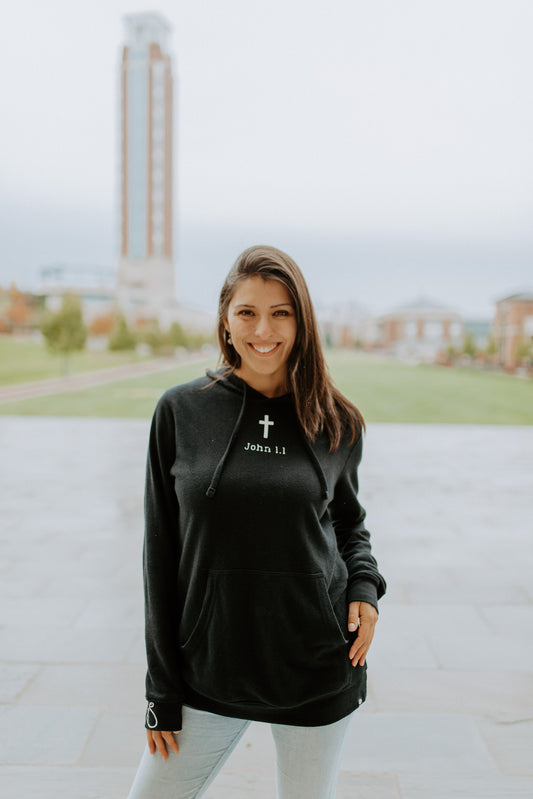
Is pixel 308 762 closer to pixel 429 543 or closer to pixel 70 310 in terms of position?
pixel 429 543

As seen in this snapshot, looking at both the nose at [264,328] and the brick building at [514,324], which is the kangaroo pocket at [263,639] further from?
the brick building at [514,324]

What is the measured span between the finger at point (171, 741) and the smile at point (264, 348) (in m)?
0.66

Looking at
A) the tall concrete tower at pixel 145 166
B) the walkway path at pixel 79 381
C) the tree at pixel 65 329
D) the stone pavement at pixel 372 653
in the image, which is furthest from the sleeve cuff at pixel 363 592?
the tall concrete tower at pixel 145 166

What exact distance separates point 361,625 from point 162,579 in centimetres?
36

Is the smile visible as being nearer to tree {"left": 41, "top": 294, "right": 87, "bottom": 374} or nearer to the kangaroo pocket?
the kangaroo pocket

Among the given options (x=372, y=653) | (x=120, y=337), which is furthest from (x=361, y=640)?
(x=120, y=337)

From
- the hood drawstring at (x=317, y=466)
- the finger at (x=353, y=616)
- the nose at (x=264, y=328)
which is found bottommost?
the finger at (x=353, y=616)

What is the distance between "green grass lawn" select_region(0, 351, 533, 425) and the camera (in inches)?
501

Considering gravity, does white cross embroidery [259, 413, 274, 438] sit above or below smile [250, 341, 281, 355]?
below

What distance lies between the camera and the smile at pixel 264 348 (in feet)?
3.43

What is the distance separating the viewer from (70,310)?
46.9 feet

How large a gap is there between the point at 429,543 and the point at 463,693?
1881 mm

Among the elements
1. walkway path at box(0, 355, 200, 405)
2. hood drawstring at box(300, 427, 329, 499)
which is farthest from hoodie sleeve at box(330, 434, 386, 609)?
walkway path at box(0, 355, 200, 405)

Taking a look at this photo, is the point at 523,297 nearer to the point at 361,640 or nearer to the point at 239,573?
the point at 361,640
